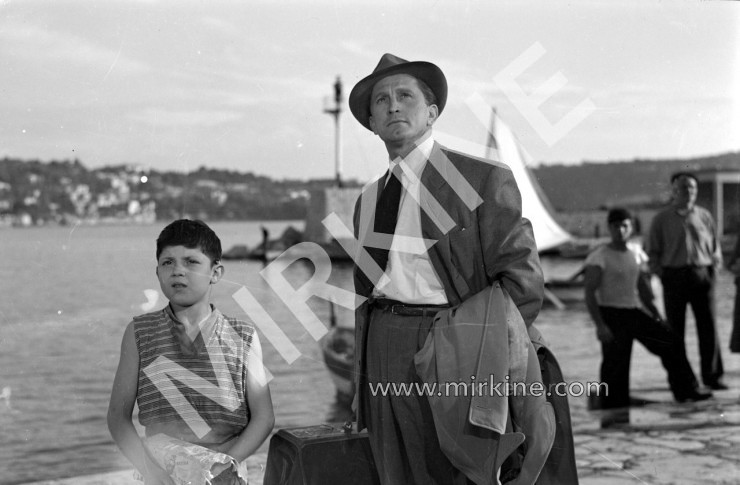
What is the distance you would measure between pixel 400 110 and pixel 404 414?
3.17 feet

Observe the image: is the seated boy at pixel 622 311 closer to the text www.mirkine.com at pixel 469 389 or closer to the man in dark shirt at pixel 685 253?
the man in dark shirt at pixel 685 253

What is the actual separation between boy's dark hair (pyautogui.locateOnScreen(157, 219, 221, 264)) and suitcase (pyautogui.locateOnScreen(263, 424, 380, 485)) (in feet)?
2.15

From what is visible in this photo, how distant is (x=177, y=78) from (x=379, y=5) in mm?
1028

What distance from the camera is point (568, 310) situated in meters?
17.4

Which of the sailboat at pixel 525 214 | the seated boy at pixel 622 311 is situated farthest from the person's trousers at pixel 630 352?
the sailboat at pixel 525 214

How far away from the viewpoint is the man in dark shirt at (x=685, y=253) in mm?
5770

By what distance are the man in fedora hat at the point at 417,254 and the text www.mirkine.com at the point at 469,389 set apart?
0.03 feet

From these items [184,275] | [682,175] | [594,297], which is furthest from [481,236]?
[682,175]

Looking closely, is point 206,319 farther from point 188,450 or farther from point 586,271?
point 586,271

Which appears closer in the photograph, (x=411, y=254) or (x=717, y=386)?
(x=411, y=254)

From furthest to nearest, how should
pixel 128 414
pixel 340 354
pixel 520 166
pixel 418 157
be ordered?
pixel 340 354 → pixel 520 166 → pixel 418 157 → pixel 128 414

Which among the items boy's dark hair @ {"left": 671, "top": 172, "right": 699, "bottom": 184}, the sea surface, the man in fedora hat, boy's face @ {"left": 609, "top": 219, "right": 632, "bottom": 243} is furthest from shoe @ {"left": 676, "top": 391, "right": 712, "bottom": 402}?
the man in fedora hat

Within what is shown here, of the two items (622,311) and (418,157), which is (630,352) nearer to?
(622,311)

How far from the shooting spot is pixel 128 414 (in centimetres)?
233
